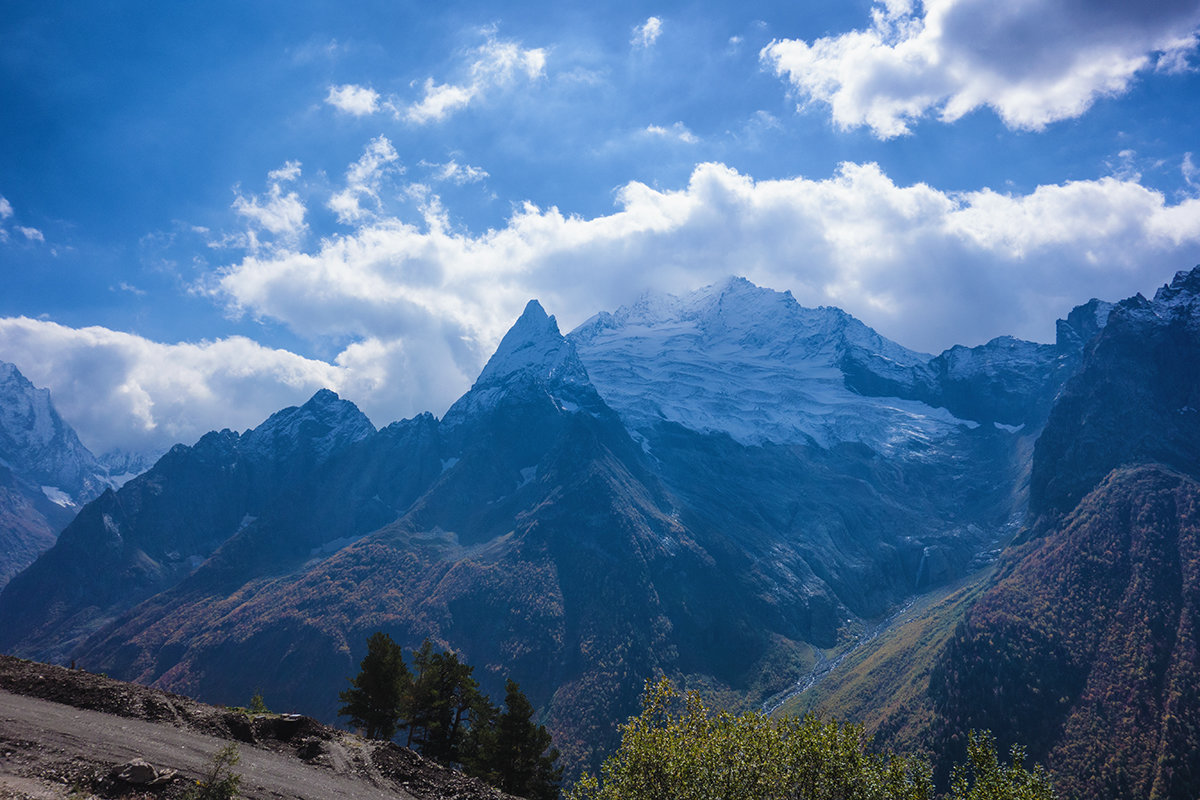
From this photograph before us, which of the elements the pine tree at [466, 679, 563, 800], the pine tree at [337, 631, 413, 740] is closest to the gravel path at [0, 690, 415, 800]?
the pine tree at [337, 631, 413, 740]

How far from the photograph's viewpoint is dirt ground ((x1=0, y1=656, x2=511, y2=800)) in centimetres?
2828

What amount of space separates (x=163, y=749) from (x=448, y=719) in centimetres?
3562

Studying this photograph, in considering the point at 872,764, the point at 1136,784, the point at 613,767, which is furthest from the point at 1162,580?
the point at 613,767

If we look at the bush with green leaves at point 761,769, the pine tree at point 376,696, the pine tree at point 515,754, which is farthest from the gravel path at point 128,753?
the pine tree at point 515,754

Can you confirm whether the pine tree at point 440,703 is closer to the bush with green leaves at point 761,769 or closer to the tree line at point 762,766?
the tree line at point 762,766

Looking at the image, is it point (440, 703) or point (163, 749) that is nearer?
point (163, 749)

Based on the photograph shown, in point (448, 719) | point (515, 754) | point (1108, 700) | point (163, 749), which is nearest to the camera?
point (163, 749)

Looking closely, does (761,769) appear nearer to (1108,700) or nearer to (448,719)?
(448,719)

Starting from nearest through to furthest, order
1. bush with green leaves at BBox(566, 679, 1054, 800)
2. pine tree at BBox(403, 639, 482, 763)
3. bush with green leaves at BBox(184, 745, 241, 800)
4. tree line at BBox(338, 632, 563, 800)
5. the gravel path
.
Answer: bush with green leaves at BBox(184, 745, 241, 800), the gravel path, bush with green leaves at BBox(566, 679, 1054, 800), tree line at BBox(338, 632, 563, 800), pine tree at BBox(403, 639, 482, 763)

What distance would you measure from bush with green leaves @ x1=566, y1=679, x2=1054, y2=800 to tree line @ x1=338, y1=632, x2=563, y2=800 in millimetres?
24179

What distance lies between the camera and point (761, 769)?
1474 inches

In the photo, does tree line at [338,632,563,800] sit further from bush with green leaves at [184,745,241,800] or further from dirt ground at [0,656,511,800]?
bush with green leaves at [184,745,241,800]

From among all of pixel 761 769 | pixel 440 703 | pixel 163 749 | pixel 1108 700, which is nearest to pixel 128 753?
pixel 163 749

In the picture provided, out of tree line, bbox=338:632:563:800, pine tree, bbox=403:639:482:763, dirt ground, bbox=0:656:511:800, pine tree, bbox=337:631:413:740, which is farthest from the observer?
pine tree, bbox=403:639:482:763
